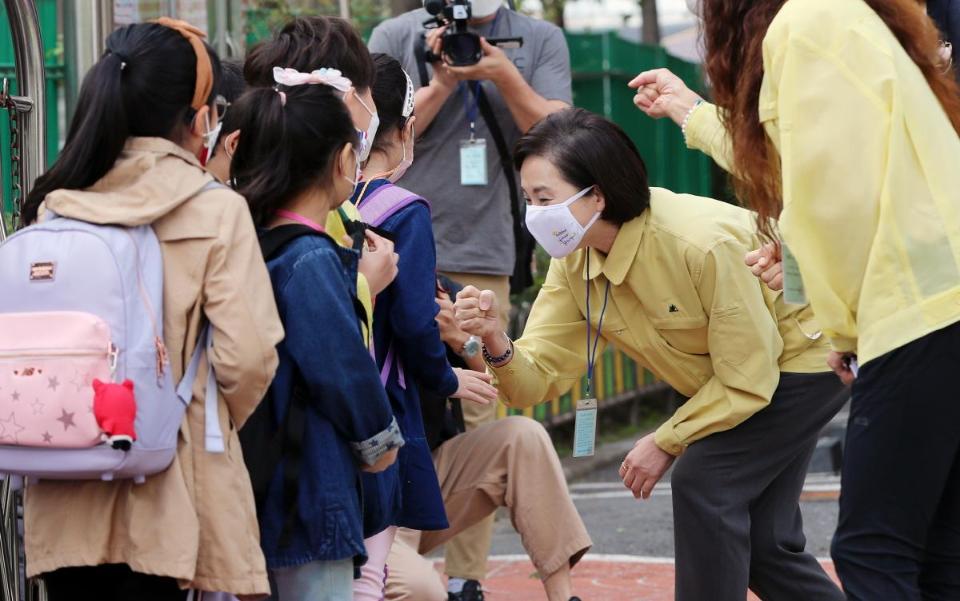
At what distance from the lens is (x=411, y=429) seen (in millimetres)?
3695

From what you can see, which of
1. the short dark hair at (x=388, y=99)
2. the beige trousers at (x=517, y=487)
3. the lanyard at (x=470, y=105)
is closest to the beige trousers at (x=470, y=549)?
the beige trousers at (x=517, y=487)

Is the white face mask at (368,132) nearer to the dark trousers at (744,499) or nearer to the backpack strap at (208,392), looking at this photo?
the backpack strap at (208,392)

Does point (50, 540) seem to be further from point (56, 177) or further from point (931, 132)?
point (931, 132)

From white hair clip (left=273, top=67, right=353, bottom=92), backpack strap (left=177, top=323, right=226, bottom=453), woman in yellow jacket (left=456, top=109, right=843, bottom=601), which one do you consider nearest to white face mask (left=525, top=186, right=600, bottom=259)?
woman in yellow jacket (left=456, top=109, right=843, bottom=601)

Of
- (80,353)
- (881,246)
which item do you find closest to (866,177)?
(881,246)

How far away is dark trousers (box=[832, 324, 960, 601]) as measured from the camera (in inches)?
108

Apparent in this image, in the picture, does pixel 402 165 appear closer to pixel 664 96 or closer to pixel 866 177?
pixel 664 96

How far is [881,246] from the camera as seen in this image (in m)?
2.72

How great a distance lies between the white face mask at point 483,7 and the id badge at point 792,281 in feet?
9.18

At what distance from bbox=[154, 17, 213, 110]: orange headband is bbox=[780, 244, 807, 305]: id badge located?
1227mm

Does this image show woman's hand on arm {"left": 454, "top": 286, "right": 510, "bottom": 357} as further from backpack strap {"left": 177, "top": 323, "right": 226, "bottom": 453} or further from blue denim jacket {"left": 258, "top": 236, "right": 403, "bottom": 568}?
backpack strap {"left": 177, "top": 323, "right": 226, "bottom": 453}

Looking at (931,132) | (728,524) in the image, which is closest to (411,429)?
(728,524)

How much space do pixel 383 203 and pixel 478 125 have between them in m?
1.81

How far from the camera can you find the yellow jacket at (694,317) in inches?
151
